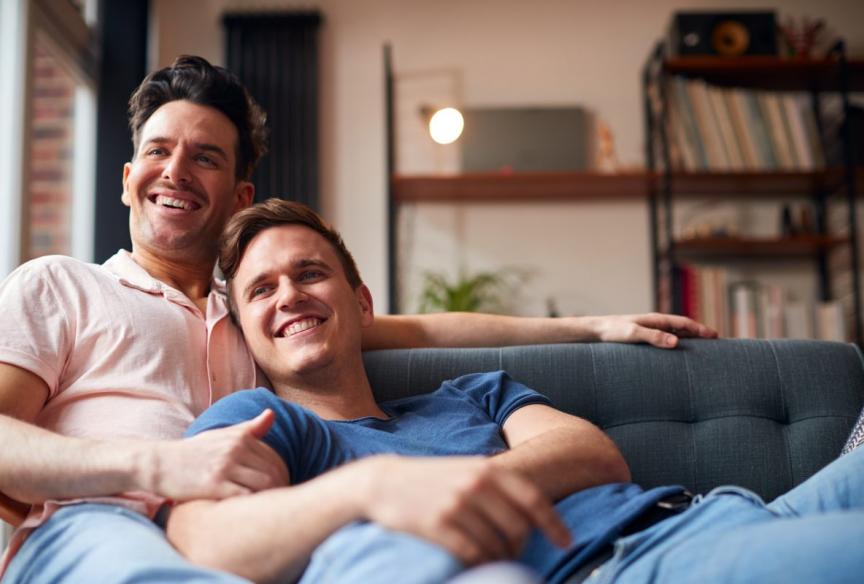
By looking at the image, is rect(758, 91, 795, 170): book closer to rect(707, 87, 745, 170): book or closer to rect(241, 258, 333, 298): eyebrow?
rect(707, 87, 745, 170): book

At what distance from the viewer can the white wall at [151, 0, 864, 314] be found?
4.08 metres

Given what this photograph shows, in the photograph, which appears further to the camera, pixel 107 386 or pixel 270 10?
pixel 270 10

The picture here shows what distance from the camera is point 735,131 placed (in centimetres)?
388

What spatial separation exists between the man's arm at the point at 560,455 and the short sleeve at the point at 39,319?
28.3 inches

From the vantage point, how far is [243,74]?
13.5 feet

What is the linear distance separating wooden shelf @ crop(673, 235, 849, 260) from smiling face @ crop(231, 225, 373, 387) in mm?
2492

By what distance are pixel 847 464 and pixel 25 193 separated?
2.66 m

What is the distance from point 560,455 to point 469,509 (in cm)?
51

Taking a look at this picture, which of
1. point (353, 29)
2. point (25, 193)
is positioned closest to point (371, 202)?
point (353, 29)

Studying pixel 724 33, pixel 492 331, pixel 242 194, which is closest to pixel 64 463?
pixel 242 194

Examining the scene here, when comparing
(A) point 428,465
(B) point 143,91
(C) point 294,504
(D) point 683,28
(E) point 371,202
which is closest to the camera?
(A) point 428,465

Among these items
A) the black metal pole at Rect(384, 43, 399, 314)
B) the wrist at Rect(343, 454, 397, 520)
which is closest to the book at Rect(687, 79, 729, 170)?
the black metal pole at Rect(384, 43, 399, 314)

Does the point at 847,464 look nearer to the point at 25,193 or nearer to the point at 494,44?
the point at 25,193

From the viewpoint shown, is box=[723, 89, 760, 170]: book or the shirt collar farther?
box=[723, 89, 760, 170]: book
